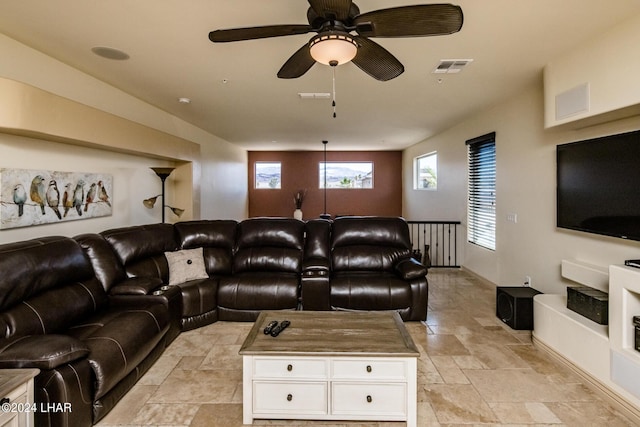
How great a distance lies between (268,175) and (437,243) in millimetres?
5453

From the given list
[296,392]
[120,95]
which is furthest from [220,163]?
[296,392]

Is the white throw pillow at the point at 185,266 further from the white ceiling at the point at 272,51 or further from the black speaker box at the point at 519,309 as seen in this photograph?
the black speaker box at the point at 519,309

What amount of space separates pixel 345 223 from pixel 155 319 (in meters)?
2.47

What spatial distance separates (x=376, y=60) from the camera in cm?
213

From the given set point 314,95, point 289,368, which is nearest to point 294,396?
point 289,368

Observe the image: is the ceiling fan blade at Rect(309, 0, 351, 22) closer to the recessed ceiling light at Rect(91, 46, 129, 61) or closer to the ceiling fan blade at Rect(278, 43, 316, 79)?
the ceiling fan blade at Rect(278, 43, 316, 79)

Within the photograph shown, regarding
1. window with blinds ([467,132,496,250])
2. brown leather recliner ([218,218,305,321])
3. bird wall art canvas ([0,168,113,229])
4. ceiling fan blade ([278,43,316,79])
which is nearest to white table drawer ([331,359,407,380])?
brown leather recliner ([218,218,305,321])

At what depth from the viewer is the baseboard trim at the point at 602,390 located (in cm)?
209

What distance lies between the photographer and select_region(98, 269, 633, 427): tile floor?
82.7 inches

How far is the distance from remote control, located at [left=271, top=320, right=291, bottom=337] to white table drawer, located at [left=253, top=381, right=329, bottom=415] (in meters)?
0.30

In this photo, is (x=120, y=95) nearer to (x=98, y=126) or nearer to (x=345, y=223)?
Answer: (x=98, y=126)

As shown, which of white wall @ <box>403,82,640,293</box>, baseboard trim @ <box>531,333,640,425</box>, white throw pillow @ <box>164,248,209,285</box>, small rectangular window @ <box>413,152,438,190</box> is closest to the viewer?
baseboard trim @ <box>531,333,640,425</box>

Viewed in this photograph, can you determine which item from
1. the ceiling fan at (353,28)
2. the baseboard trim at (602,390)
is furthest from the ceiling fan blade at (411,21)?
the baseboard trim at (602,390)

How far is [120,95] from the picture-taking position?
13.3ft
